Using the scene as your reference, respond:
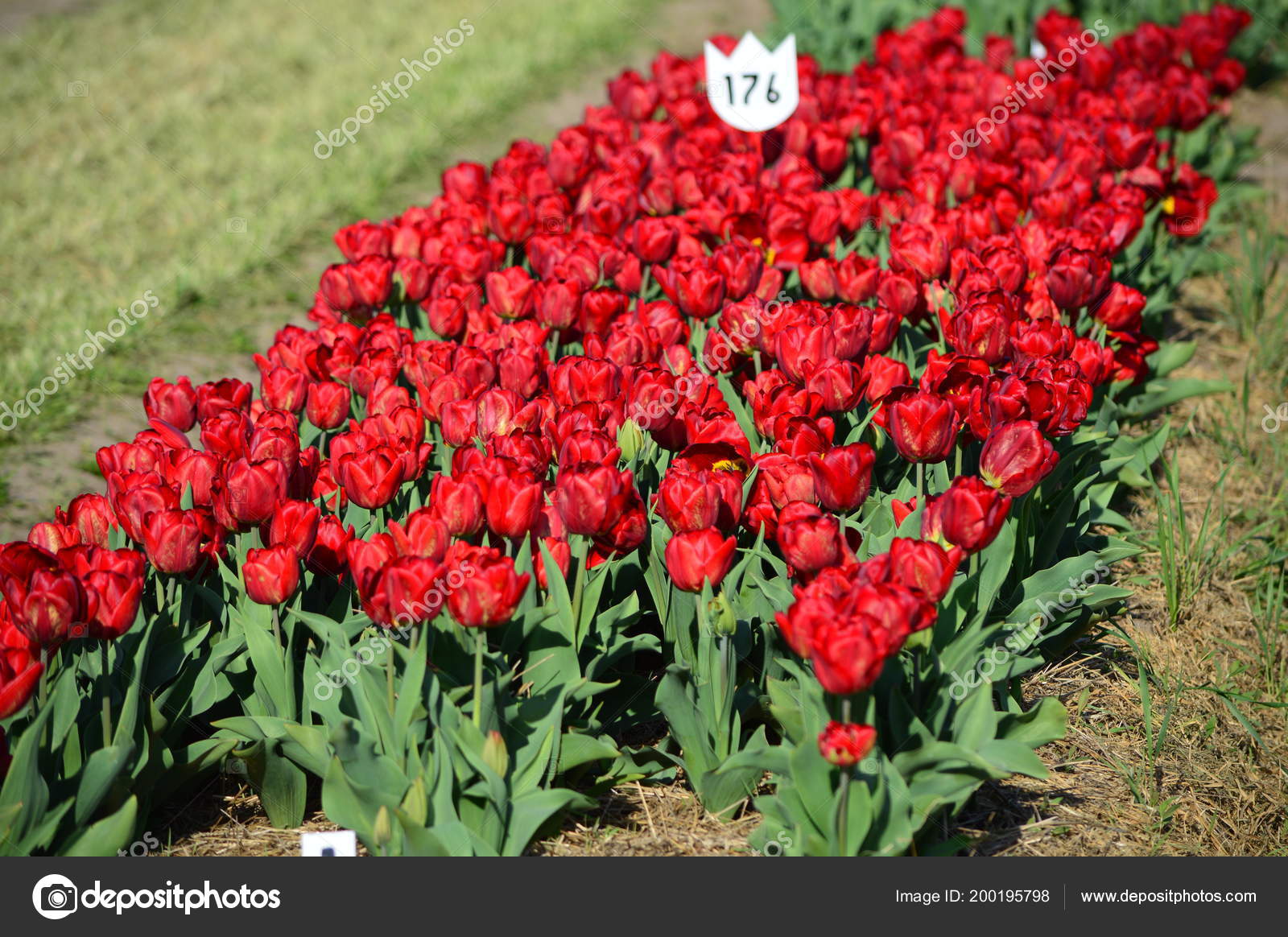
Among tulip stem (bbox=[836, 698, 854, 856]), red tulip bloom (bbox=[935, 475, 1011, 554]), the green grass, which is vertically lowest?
tulip stem (bbox=[836, 698, 854, 856])

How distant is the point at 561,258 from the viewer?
10.2 feet

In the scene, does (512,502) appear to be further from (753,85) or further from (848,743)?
(753,85)

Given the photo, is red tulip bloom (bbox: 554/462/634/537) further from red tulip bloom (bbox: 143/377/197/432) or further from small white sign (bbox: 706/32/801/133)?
small white sign (bbox: 706/32/801/133)

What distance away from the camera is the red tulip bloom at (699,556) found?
1979mm

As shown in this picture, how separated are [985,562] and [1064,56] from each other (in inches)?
144

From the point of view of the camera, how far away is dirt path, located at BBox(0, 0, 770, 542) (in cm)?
373

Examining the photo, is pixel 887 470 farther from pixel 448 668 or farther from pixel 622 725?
pixel 448 668

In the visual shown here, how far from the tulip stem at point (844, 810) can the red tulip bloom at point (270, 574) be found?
921 millimetres

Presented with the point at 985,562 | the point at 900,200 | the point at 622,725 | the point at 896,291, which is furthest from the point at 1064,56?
the point at 622,725

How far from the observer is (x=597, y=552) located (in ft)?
7.63

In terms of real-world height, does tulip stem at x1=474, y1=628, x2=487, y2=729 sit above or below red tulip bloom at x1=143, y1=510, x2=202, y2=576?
below
